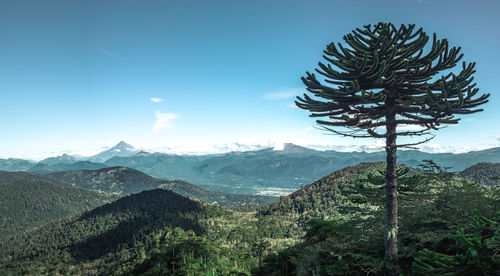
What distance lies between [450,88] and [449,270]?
866 centimetres

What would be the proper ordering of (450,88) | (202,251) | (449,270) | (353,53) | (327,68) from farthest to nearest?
(202,251)
(353,53)
(327,68)
(450,88)
(449,270)

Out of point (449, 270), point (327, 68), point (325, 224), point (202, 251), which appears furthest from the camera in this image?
point (202, 251)

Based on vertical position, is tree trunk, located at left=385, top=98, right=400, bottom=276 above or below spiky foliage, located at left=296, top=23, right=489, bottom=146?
below

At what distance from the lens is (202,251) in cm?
8406

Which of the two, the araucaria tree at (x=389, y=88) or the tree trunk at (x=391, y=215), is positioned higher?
the araucaria tree at (x=389, y=88)

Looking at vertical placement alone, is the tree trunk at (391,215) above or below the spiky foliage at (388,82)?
below

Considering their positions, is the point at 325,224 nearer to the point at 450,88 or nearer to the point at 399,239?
the point at 399,239

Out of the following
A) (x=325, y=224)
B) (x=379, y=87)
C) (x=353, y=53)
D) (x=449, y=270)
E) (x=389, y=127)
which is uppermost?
(x=353, y=53)

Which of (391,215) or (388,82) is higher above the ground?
(388,82)

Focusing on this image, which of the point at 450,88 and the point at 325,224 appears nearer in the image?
the point at 450,88

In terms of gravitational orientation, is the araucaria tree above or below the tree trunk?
above

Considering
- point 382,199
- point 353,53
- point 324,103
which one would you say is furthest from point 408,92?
point 382,199

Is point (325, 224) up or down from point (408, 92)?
down

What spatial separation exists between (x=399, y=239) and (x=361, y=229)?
210 cm
